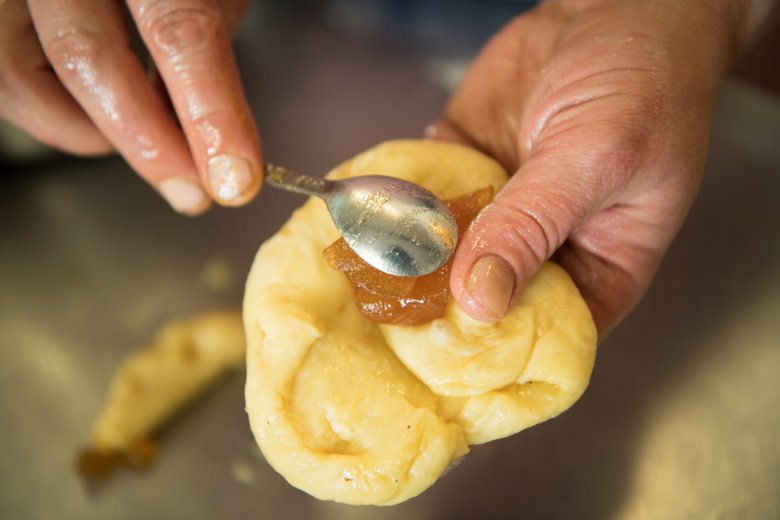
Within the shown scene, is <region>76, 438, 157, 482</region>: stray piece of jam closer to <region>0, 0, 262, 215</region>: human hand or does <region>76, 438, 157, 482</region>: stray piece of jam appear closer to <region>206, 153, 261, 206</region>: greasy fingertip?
<region>0, 0, 262, 215</region>: human hand

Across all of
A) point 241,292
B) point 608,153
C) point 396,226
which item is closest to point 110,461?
point 241,292

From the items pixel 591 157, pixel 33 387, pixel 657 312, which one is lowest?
pixel 33 387

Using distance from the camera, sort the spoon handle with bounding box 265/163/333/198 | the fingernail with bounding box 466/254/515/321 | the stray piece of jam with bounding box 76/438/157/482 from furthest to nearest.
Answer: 1. the stray piece of jam with bounding box 76/438/157/482
2. the spoon handle with bounding box 265/163/333/198
3. the fingernail with bounding box 466/254/515/321

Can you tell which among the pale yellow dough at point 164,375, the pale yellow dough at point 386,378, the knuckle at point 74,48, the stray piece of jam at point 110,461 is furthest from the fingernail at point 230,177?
the stray piece of jam at point 110,461

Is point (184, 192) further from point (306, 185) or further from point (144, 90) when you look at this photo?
point (306, 185)

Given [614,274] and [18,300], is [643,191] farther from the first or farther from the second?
[18,300]

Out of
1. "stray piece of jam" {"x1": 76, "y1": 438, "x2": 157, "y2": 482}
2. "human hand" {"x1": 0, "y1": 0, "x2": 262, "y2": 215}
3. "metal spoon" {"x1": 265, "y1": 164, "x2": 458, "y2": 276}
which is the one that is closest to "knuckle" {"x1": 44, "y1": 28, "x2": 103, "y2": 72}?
"human hand" {"x1": 0, "y1": 0, "x2": 262, "y2": 215}

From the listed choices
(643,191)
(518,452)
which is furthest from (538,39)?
(518,452)
